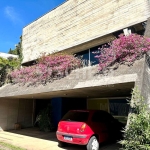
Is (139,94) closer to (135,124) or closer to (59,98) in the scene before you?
(135,124)

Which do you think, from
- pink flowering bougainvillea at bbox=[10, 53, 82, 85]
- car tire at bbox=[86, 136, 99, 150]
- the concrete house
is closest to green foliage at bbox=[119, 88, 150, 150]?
the concrete house

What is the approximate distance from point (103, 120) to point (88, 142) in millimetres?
1637

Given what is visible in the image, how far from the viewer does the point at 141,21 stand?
9.69 meters

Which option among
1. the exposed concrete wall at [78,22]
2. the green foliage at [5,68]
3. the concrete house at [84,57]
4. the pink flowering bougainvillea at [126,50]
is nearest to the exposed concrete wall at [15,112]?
the concrete house at [84,57]

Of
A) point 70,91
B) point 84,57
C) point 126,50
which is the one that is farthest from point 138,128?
point 84,57

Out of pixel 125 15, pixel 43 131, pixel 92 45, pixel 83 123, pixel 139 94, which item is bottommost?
pixel 43 131

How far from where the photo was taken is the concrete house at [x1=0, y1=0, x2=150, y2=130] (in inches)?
285

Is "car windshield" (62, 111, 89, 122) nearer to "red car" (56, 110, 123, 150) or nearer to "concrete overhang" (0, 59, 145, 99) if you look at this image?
"red car" (56, 110, 123, 150)

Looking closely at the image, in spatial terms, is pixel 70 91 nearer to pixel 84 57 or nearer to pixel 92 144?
pixel 92 144

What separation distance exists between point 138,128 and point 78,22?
31.4 ft

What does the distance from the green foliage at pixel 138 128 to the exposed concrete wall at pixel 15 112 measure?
37.9ft

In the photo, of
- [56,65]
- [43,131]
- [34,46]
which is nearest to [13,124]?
[43,131]

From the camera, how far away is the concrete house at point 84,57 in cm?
723

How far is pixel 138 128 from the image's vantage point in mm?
5070
